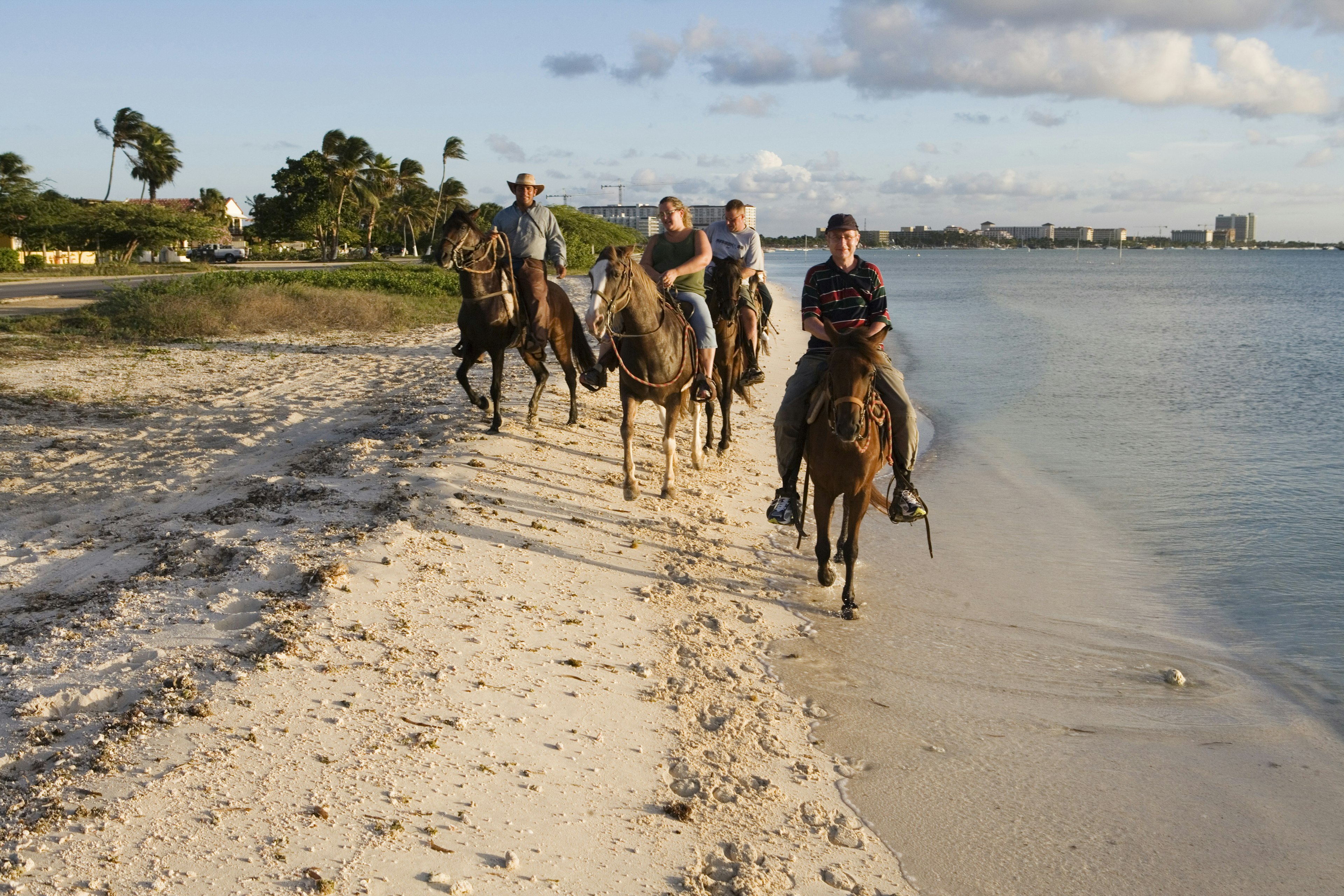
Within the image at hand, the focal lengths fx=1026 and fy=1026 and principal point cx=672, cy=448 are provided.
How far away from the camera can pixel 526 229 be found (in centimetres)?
1097

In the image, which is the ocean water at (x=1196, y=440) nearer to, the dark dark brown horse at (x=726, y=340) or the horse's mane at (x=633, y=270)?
the dark dark brown horse at (x=726, y=340)

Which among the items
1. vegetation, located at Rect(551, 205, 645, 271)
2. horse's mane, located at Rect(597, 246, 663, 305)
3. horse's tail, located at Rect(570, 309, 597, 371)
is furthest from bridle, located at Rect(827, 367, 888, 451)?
vegetation, located at Rect(551, 205, 645, 271)

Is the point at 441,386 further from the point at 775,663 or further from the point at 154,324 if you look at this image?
the point at 775,663

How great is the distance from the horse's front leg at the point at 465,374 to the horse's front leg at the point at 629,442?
99.3 inches

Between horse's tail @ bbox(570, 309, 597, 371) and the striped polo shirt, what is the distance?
5.23m

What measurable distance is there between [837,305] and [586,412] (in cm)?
657

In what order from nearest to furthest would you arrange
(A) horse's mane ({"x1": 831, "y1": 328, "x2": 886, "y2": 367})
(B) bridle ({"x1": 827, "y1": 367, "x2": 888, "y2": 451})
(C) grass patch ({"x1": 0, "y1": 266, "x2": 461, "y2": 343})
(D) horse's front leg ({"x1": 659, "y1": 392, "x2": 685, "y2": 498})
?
(B) bridle ({"x1": 827, "y1": 367, "x2": 888, "y2": 451}), (A) horse's mane ({"x1": 831, "y1": 328, "x2": 886, "y2": 367}), (D) horse's front leg ({"x1": 659, "y1": 392, "x2": 685, "y2": 498}), (C) grass patch ({"x1": 0, "y1": 266, "x2": 461, "y2": 343})

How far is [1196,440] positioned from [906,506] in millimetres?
10460

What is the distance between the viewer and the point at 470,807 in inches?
161

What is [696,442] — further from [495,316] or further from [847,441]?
[847,441]

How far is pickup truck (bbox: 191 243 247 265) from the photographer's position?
2494 inches

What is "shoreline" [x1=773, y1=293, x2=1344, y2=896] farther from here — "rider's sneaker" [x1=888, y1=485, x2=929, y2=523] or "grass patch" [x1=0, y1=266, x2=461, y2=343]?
"grass patch" [x1=0, y1=266, x2=461, y2=343]

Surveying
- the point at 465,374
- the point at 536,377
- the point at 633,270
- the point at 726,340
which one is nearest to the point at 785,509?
the point at 633,270

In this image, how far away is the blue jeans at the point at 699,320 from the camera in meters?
10.0
